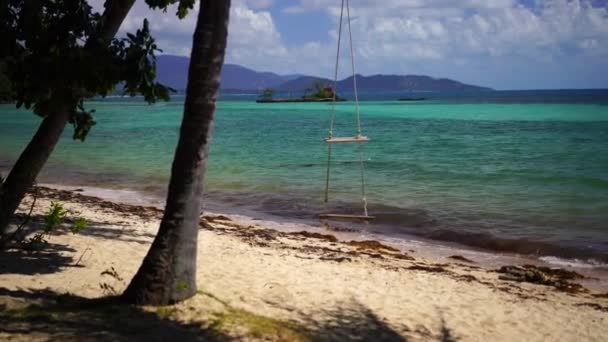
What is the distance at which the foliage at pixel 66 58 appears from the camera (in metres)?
5.49

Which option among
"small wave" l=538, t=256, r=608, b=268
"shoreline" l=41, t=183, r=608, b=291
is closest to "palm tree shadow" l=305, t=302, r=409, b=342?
"shoreline" l=41, t=183, r=608, b=291

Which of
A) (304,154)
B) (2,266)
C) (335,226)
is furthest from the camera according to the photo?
(304,154)

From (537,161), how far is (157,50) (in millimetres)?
22924

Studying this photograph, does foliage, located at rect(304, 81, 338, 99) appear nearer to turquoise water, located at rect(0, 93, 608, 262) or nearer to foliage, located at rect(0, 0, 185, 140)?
turquoise water, located at rect(0, 93, 608, 262)

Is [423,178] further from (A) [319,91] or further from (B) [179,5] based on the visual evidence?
(A) [319,91]

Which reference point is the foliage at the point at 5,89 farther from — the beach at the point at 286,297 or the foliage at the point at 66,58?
the beach at the point at 286,297

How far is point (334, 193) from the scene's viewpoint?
685 inches

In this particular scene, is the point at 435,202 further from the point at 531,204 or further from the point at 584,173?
the point at 584,173

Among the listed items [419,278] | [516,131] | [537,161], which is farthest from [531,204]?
[516,131]

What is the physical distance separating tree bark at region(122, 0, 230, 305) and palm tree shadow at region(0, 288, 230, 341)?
294 millimetres

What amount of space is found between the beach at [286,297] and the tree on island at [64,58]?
1606mm

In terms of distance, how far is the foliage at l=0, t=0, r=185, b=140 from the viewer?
5492mm

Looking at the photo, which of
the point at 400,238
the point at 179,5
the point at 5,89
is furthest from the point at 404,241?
the point at 5,89

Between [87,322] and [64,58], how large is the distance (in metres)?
2.54
